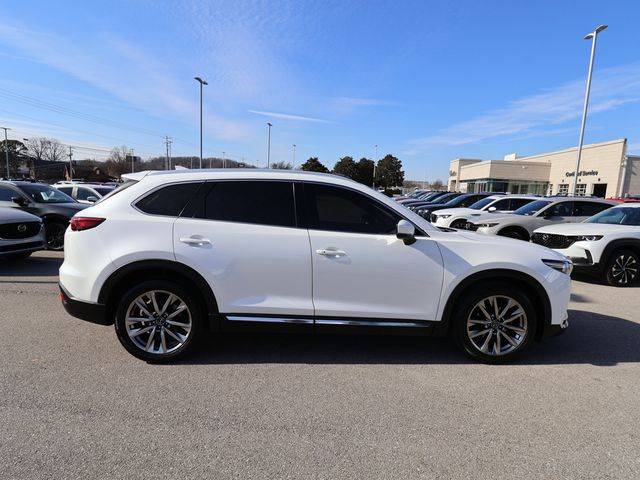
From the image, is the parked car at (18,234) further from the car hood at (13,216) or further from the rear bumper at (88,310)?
the rear bumper at (88,310)

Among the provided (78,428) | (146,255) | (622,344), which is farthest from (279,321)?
(622,344)

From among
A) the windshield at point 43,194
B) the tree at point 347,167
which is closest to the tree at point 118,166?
the tree at point 347,167

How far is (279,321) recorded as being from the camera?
369cm

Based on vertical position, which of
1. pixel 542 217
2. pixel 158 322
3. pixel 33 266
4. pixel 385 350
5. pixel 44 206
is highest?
pixel 542 217

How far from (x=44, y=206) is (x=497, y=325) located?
33.2ft

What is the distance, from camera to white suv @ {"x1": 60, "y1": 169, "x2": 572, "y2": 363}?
3.62 meters

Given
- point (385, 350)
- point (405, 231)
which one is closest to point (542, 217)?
Result: point (385, 350)

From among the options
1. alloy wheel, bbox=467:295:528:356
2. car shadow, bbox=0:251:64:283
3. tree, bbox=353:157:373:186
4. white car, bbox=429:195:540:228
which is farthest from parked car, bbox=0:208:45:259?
tree, bbox=353:157:373:186

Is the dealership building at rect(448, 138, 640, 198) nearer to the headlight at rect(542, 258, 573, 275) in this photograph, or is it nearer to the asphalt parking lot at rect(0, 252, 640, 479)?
the headlight at rect(542, 258, 573, 275)

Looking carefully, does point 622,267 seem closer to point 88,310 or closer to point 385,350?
point 385,350

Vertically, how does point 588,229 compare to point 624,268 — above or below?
above

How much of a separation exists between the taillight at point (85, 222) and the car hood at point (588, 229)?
791 centimetres

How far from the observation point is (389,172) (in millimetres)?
68312

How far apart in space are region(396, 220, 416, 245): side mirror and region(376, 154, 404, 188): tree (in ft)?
218
